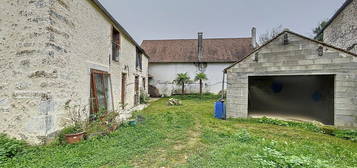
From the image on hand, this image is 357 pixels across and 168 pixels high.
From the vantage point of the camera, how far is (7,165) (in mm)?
2449

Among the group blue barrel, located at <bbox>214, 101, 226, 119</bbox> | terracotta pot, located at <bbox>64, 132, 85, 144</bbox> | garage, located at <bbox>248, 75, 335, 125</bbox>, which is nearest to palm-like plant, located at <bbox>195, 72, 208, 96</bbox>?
garage, located at <bbox>248, 75, 335, 125</bbox>

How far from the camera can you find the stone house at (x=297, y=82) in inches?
189

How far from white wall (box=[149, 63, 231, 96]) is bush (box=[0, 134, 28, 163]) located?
14.4m

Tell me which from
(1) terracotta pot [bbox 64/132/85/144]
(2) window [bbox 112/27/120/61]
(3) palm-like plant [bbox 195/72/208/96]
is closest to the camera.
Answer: (1) terracotta pot [bbox 64/132/85/144]

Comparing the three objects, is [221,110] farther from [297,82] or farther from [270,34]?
[270,34]

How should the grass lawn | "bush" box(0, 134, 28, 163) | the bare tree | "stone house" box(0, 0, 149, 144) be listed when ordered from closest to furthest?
the grass lawn
"bush" box(0, 134, 28, 163)
"stone house" box(0, 0, 149, 144)
the bare tree

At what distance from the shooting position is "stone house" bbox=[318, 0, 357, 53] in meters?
6.50

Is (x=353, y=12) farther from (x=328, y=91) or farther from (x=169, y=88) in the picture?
(x=169, y=88)

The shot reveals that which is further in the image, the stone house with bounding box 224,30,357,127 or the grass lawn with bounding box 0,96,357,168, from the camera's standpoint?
the stone house with bounding box 224,30,357,127

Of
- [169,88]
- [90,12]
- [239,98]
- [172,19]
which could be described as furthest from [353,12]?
[172,19]

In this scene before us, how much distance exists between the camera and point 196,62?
17125mm

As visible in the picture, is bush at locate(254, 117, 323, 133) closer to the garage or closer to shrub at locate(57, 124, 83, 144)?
the garage

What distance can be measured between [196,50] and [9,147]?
17.6 metres

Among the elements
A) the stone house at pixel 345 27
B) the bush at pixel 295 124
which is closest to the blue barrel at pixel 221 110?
the bush at pixel 295 124
